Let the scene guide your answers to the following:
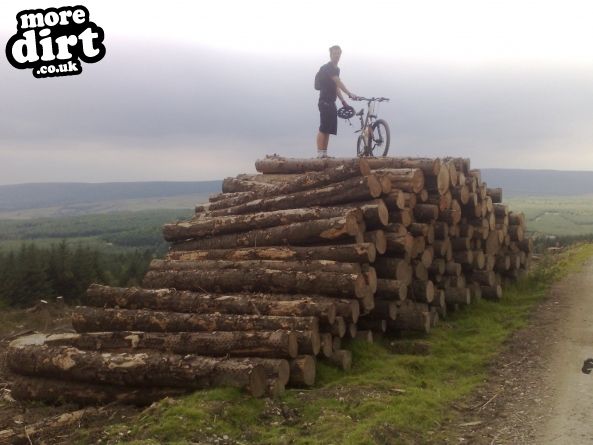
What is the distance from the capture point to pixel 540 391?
905 centimetres

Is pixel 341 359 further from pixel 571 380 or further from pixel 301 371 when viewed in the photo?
pixel 571 380

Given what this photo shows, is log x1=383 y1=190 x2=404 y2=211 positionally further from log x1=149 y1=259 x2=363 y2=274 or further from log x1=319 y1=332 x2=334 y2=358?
log x1=319 y1=332 x2=334 y2=358

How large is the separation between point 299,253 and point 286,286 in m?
1.02

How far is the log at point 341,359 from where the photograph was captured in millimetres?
9992

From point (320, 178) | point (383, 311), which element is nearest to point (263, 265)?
point (383, 311)

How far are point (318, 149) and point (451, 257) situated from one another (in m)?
4.72

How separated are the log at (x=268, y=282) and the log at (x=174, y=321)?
3.29 ft

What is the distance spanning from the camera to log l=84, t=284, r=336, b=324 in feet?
32.8

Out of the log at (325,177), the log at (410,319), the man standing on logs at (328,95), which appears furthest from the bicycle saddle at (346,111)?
the log at (410,319)

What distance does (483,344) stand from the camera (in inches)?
460

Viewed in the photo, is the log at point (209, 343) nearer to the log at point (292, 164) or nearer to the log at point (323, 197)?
the log at point (323, 197)

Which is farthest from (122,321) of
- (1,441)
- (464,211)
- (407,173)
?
(464,211)

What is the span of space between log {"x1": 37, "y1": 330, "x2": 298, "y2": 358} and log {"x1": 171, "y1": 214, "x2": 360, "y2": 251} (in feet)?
9.09

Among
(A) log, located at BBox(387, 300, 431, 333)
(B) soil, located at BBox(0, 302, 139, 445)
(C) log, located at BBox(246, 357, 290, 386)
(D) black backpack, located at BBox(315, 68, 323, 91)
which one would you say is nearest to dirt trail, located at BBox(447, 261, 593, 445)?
(A) log, located at BBox(387, 300, 431, 333)
